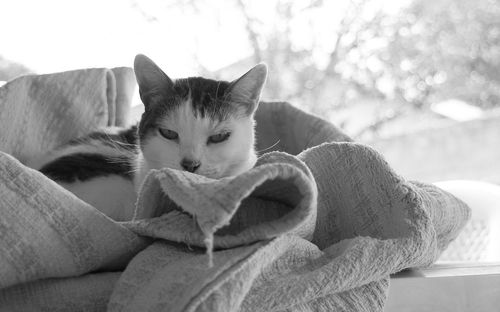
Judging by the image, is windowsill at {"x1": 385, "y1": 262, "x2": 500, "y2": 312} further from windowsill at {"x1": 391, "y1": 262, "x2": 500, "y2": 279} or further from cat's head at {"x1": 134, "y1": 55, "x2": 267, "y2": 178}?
cat's head at {"x1": 134, "y1": 55, "x2": 267, "y2": 178}

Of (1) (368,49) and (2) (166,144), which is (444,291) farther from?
(1) (368,49)

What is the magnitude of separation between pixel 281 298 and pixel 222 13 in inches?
90.3

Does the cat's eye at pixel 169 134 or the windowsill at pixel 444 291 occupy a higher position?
the cat's eye at pixel 169 134

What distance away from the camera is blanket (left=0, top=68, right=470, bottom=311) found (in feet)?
1.56

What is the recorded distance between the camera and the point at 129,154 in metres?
1.16

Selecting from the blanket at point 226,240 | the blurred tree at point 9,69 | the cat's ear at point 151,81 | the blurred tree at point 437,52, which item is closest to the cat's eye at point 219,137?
the cat's ear at point 151,81

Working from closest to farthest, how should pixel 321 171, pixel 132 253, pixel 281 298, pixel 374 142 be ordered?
pixel 281 298 < pixel 132 253 < pixel 321 171 < pixel 374 142

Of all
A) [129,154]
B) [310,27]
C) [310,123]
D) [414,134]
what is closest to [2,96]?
[129,154]

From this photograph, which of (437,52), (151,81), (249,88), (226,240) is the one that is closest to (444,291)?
(226,240)

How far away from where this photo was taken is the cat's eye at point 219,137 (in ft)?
3.18

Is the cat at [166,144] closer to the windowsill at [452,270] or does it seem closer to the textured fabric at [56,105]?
the textured fabric at [56,105]

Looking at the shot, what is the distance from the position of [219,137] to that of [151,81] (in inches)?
8.2

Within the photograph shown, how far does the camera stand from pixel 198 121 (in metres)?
0.97

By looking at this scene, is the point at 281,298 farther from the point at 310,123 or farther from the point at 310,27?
the point at 310,27
